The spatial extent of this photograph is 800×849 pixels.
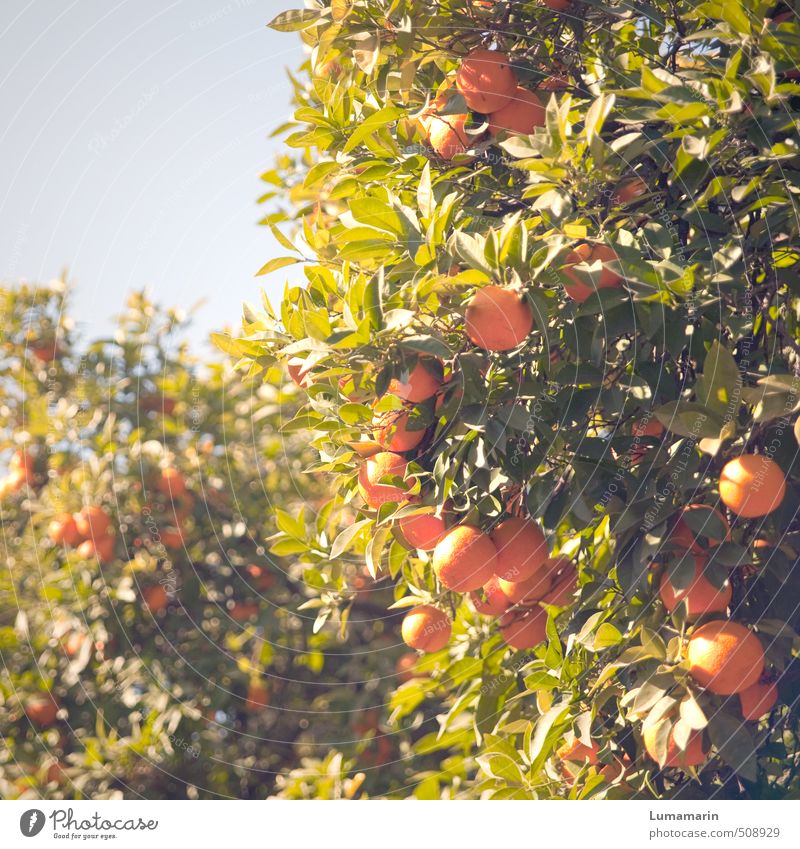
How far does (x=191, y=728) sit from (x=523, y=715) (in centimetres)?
145

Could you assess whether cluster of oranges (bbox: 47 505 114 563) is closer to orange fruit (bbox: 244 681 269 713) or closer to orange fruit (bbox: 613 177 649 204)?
orange fruit (bbox: 244 681 269 713)

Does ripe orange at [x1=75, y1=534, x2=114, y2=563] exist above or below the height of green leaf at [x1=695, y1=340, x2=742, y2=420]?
above

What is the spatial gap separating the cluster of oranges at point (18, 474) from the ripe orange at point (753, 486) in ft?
8.11

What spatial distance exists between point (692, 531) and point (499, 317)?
0.45 meters

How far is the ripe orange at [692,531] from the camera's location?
119 centimetres

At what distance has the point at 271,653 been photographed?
2838 mm

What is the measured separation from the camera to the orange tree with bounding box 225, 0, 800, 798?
46.0 inches

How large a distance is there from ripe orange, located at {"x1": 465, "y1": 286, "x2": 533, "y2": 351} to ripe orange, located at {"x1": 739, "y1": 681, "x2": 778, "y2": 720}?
66 centimetres

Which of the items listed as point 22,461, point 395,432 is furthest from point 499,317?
point 22,461

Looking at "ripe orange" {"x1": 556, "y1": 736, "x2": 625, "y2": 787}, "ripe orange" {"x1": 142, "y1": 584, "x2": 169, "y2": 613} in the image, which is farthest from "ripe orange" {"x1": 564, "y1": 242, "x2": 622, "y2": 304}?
"ripe orange" {"x1": 142, "y1": 584, "x2": 169, "y2": 613}

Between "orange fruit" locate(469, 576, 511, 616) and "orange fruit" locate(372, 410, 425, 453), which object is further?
"orange fruit" locate(469, 576, 511, 616)
